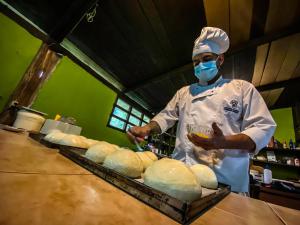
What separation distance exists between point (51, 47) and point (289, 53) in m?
4.11

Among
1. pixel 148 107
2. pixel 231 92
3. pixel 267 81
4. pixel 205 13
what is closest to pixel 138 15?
pixel 205 13

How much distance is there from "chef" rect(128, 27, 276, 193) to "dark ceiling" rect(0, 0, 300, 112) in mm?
1045

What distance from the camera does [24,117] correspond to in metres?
1.66

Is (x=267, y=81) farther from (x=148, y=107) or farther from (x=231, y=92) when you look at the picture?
(x=148, y=107)

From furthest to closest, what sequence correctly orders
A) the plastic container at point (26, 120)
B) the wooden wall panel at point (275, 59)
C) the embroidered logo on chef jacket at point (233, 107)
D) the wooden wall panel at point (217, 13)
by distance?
the wooden wall panel at point (275, 59), the wooden wall panel at point (217, 13), the plastic container at point (26, 120), the embroidered logo on chef jacket at point (233, 107)

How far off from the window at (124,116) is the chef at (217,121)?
3169 mm

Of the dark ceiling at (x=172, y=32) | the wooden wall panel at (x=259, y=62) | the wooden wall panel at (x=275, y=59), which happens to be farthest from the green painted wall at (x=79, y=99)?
the wooden wall panel at (x=275, y=59)

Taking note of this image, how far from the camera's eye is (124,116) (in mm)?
4789

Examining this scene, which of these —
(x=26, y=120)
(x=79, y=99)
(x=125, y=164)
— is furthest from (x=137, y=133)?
(x=79, y=99)

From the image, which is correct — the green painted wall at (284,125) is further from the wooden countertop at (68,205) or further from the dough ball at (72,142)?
the dough ball at (72,142)

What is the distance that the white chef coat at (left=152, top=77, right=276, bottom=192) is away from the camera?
0.88 m

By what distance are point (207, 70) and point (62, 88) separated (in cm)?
288

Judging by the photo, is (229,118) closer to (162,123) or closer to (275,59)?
(162,123)

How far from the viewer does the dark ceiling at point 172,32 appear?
1.96 m
